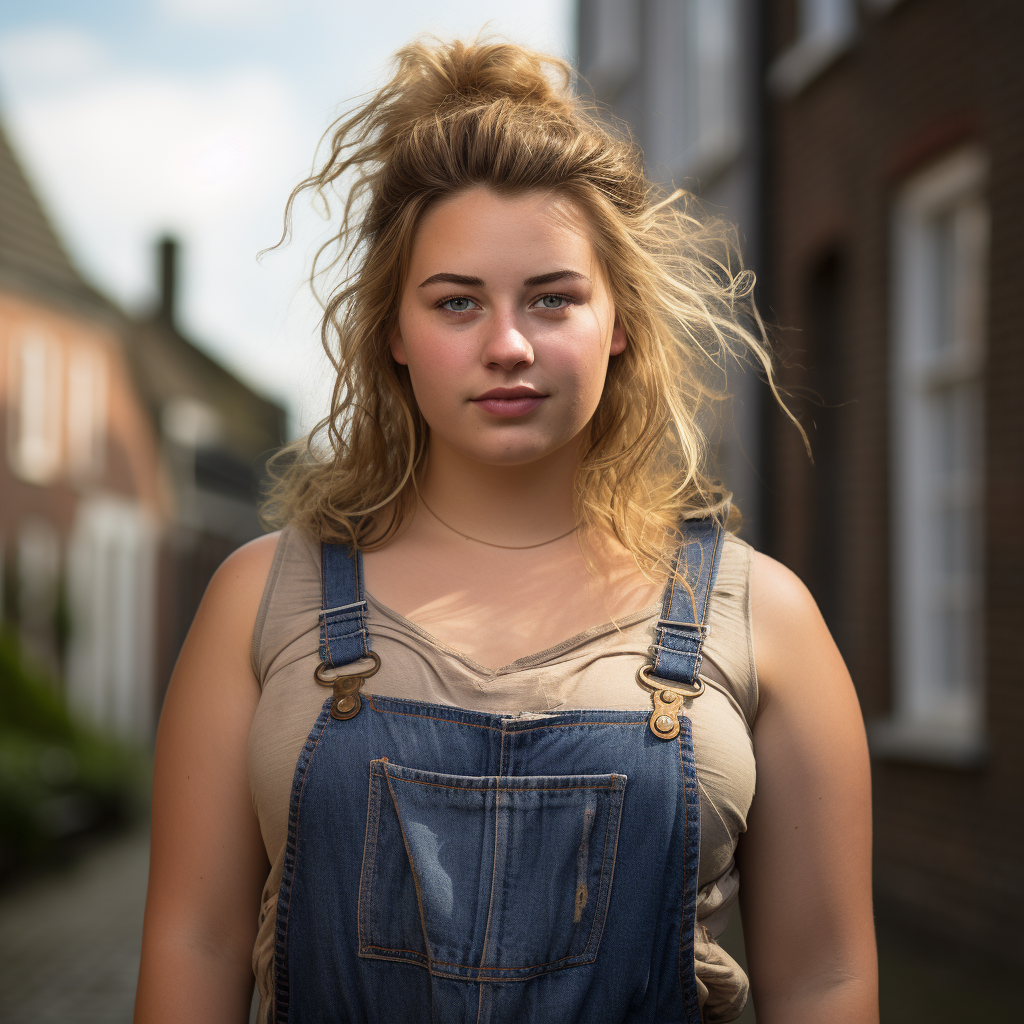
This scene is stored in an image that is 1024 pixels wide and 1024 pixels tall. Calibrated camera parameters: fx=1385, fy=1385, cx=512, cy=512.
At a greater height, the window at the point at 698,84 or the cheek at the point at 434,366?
the window at the point at 698,84

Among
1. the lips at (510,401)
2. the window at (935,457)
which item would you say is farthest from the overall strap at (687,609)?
the window at (935,457)

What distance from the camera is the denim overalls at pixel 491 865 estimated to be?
154 cm

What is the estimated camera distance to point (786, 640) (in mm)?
1661

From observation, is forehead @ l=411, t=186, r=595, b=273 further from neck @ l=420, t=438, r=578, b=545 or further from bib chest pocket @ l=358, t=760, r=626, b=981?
bib chest pocket @ l=358, t=760, r=626, b=981

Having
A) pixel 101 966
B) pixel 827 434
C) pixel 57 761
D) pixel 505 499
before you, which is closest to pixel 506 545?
pixel 505 499

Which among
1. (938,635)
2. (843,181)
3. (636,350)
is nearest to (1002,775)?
(938,635)

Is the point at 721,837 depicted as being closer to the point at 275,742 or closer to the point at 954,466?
the point at 275,742

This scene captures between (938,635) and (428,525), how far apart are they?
18.4 ft

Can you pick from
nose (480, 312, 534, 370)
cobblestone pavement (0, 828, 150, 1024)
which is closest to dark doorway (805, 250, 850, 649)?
cobblestone pavement (0, 828, 150, 1024)

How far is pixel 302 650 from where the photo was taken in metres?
1.65

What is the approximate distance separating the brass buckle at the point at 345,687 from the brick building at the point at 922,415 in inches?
179

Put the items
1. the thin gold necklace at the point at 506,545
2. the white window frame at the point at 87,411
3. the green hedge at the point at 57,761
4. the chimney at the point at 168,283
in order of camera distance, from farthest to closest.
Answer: the chimney at the point at 168,283 < the white window frame at the point at 87,411 < the green hedge at the point at 57,761 < the thin gold necklace at the point at 506,545

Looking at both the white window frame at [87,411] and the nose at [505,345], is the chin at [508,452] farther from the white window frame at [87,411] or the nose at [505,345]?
the white window frame at [87,411]

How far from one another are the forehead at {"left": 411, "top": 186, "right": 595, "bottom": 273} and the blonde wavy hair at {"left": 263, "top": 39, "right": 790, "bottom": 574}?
0.06 feet
